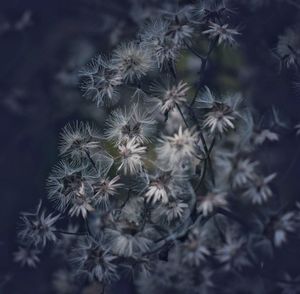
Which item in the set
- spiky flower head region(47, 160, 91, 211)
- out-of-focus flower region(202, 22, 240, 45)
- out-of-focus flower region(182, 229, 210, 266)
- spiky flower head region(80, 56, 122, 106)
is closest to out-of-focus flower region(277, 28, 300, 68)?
out-of-focus flower region(202, 22, 240, 45)

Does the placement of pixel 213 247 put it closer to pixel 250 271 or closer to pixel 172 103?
pixel 250 271

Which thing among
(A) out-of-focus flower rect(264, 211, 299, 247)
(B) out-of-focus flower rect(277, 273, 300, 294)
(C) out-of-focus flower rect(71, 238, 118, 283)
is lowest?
(C) out-of-focus flower rect(71, 238, 118, 283)

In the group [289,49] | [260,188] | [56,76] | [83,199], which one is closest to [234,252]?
[260,188]

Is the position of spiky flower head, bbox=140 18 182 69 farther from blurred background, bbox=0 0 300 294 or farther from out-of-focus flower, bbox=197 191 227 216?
blurred background, bbox=0 0 300 294

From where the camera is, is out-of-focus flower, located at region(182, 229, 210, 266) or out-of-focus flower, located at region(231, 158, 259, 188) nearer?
out-of-focus flower, located at region(231, 158, 259, 188)

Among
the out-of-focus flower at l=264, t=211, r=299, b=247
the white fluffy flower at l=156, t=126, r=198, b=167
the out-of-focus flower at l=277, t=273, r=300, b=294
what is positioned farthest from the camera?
the out-of-focus flower at l=277, t=273, r=300, b=294

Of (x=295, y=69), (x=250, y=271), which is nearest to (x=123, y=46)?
(x=295, y=69)

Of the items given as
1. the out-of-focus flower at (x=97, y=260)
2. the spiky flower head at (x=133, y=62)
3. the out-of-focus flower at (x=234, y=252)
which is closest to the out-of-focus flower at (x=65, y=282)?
the out-of-focus flower at (x=97, y=260)

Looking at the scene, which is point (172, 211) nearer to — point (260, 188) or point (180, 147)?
point (180, 147)

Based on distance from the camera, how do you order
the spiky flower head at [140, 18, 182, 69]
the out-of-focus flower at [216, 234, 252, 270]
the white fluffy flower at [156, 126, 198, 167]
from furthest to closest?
the out-of-focus flower at [216, 234, 252, 270] → the spiky flower head at [140, 18, 182, 69] → the white fluffy flower at [156, 126, 198, 167]
